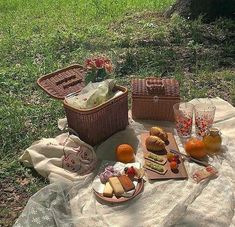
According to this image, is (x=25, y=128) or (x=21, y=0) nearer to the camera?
(x=25, y=128)

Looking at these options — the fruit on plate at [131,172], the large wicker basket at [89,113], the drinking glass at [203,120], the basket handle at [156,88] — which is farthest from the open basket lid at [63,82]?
the drinking glass at [203,120]

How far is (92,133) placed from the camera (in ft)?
12.3

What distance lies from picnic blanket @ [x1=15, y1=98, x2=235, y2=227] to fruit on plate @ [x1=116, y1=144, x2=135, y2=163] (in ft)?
0.85

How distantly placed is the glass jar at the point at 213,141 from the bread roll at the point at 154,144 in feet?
1.17

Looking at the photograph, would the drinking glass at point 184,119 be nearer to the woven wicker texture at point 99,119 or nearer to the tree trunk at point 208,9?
the woven wicker texture at point 99,119

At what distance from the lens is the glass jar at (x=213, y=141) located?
12.0 ft

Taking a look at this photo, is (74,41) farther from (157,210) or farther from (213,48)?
(157,210)

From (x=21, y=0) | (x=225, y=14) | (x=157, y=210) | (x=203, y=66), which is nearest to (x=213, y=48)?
(x=203, y=66)

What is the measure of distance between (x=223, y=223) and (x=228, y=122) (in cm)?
139

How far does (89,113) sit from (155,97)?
2.39 feet

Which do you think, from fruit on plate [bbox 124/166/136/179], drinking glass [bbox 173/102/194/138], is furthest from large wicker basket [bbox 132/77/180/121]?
fruit on plate [bbox 124/166/136/179]

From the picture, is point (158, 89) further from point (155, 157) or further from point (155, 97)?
point (155, 157)

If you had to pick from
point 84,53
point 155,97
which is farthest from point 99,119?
point 84,53

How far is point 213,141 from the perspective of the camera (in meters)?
3.64
